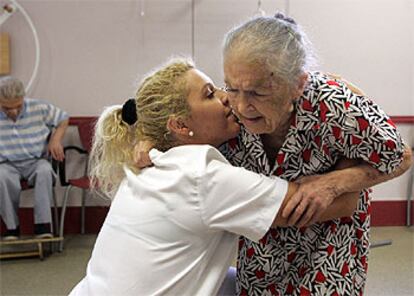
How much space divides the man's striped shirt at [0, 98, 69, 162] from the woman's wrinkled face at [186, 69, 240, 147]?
277 cm

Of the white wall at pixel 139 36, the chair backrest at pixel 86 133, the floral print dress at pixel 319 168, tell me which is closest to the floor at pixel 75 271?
the chair backrest at pixel 86 133

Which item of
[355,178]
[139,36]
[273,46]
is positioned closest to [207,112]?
[273,46]

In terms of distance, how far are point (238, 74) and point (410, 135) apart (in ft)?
11.6

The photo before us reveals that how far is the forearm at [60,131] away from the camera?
13.0 ft

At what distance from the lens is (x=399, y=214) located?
4.43m

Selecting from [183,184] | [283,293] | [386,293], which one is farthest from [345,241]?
[386,293]

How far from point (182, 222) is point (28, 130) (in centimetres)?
303

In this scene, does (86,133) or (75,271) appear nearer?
(75,271)

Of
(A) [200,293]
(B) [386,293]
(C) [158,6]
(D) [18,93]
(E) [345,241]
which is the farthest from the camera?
(C) [158,6]

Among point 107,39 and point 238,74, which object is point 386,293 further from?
point 107,39

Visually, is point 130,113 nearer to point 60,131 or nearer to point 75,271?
point 75,271

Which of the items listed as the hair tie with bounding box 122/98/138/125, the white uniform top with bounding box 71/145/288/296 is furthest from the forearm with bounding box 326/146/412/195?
the hair tie with bounding box 122/98/138/125

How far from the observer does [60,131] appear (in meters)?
4.00

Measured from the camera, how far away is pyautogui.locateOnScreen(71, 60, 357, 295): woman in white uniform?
4.01 feet
